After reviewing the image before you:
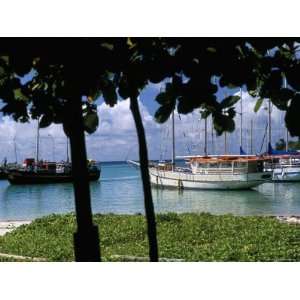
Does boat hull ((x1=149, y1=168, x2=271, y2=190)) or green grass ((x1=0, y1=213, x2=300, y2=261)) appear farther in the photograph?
boat hull ((x1=149, y1=168, x2=271, y2=190))

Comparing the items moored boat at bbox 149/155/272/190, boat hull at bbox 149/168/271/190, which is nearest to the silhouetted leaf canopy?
moored boat at bbox 149/155/272/190

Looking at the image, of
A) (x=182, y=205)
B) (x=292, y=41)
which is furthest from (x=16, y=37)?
(x=182, y=205)

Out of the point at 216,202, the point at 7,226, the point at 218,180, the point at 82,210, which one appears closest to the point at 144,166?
the point at 82,210

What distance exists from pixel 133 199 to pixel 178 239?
8228 millimetres

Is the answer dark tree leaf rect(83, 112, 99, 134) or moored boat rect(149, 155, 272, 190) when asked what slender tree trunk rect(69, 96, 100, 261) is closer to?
dark tree leaf rect(83, 112, 99, 134)

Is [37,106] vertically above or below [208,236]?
above

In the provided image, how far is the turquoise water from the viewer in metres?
12.0

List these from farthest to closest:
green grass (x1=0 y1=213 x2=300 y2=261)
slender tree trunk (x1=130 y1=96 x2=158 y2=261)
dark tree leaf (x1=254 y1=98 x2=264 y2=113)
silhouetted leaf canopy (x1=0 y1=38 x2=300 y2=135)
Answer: green grass (x1=0 y1=213 x2=300 y2=261) < slender tree trunk (x1=130 y1=96 x2=158 y2=261) < dark tree leaf (x1=254 y1=98 x2=264 y2=113) < silhouetted leaf canopy (x1=0 y1=38 x2=300 y2=135)

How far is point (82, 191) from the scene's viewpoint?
1.62 meters

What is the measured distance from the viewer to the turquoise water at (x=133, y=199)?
472 inches

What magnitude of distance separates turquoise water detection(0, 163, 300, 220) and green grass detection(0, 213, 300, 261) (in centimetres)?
370
